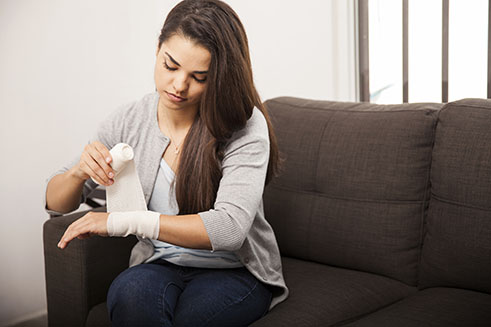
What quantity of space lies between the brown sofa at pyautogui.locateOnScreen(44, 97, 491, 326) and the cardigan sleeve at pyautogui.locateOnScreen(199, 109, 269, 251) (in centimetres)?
25

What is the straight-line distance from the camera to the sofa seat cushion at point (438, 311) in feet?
4.68

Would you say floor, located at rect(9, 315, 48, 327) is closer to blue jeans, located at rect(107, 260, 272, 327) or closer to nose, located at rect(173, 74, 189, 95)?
blue jeans, located at rect(107, 260, 272, 327)

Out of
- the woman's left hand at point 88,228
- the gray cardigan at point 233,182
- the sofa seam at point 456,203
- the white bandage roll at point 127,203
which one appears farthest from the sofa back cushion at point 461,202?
the woman's left hand at point 88,228

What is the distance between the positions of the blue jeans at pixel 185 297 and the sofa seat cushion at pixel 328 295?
6 cm

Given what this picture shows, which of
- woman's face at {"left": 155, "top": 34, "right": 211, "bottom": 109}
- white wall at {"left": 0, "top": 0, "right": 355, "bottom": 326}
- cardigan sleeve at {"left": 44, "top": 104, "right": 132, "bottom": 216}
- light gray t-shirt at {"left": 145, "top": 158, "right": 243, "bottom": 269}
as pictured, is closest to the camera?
woman's face at {"left": 155, "top": 34, "right": 211, "bottom": 109}

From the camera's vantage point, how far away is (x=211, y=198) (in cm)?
151

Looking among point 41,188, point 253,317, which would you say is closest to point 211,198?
point 253,317

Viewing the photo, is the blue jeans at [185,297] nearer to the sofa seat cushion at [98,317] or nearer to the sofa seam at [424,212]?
the sofa seat cushion at [98,317]

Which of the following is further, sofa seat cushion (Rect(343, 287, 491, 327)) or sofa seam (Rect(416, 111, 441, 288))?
sofa seam (Rect(416, 111, 441, 288))

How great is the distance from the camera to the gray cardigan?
4.52ft

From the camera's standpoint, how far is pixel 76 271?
65.6 inches

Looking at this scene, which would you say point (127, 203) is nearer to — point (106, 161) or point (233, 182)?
point (106, 161)

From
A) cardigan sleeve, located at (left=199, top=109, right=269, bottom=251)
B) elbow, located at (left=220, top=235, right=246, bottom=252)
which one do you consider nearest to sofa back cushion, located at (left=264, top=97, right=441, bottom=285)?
cardigan sleeve, located at (left=199, top=109, right=269, bottom=251)

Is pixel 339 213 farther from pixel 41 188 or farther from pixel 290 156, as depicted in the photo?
pixel 41 188
